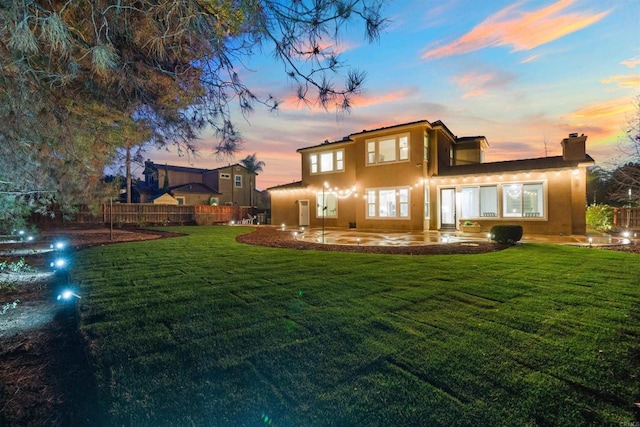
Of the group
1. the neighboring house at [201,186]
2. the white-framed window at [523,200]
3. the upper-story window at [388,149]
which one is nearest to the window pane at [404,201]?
the upper-story window at [388,149]

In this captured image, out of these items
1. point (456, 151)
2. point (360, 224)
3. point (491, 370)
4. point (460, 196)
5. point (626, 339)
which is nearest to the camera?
point (491, 370)

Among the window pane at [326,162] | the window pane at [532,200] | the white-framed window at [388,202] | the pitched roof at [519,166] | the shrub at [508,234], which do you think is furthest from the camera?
the window pane at [326,162]

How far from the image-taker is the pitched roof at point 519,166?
13091 millimetres

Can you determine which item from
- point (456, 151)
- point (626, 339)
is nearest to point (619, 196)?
point (456, 151)

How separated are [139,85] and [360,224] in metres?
15.1

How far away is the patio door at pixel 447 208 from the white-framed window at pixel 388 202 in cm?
211

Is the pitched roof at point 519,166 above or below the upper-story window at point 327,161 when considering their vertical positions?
below

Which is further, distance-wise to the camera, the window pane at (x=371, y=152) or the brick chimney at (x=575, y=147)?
the window pane at (x=371, y=152)

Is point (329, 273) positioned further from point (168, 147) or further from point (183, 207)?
point (183, 207)

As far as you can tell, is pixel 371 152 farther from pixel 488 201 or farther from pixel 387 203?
pixel 488 201

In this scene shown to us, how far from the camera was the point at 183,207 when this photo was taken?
24828mm

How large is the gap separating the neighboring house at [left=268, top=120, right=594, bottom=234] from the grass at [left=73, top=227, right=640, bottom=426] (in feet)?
29.6

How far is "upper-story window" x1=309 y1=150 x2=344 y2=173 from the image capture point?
61.9 ft

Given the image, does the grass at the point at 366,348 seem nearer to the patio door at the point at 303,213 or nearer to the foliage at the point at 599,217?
the foliage at the point at 599,217
